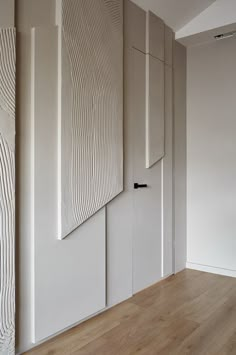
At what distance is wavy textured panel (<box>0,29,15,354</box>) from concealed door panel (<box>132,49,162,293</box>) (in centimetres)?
149

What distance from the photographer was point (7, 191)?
2.11 m

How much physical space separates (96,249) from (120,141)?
1.06 metres

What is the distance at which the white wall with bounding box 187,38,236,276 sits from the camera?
3902 mm

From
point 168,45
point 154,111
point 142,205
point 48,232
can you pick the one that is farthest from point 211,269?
point 168,45

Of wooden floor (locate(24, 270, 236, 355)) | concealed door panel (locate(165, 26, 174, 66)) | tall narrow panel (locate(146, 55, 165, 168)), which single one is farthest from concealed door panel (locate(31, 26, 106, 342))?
concealed door panel (locate(165, 26, 174, 66))

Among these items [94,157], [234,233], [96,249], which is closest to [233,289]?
[234,233]

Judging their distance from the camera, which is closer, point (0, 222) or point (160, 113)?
point (0, 222)

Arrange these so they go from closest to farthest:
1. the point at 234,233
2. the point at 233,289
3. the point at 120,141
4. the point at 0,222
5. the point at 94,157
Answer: the point at 0,222 → the point at 94,157 → the point at 120,141 → the point at 233,289 → the point at 234,233

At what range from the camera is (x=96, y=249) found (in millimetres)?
2818

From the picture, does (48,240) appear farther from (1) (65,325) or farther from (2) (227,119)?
(2) (227,119)

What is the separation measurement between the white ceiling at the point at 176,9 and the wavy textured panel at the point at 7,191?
5.97ft

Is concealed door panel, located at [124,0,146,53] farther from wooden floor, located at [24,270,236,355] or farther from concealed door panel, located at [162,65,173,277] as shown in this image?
wooden floor, located at [24,270,236,355]

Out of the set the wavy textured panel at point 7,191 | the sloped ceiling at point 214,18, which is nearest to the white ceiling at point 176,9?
the sloped ceiling at point 214,18

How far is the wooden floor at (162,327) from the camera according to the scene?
2.32 meters
